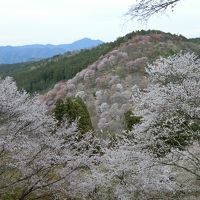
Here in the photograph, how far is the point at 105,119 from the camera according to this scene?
5547 cm

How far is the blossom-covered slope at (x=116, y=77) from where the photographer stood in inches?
2522

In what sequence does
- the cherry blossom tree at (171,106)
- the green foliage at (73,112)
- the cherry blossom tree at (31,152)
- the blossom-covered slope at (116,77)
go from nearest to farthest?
the cherry blossom tree at (171,106) < the cherry blossom tree at (31,152) < the green foliage at (73,112) < the blossom-covered slope at (116,77)

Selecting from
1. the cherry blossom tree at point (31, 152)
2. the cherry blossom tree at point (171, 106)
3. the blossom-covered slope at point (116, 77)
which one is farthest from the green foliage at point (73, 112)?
the blossom-covered slope at point (116, 77)

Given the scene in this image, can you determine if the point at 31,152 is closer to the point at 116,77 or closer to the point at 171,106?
the point at 171,106

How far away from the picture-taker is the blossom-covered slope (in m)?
64.1

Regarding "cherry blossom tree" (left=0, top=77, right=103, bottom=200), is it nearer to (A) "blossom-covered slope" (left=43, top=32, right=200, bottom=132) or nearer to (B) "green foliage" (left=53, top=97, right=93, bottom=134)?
(B) "green foliage" (left=53, top=97, right=93, bottom=134)

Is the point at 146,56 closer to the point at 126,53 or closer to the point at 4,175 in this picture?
the point at 126,53

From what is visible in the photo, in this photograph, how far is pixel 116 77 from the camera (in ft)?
253

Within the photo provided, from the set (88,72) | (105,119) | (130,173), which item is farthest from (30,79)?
(130,173)

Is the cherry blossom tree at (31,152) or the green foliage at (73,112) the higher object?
the cherry blossom tree at (31,152)

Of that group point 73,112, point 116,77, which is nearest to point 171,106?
point 73,112

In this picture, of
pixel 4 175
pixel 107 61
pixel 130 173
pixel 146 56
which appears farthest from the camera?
pixel 107 61

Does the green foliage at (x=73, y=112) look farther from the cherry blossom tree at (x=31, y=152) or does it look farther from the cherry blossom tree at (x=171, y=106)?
the cherry blossom tree at (x=171, y=106)

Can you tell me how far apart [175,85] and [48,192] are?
5.11m
